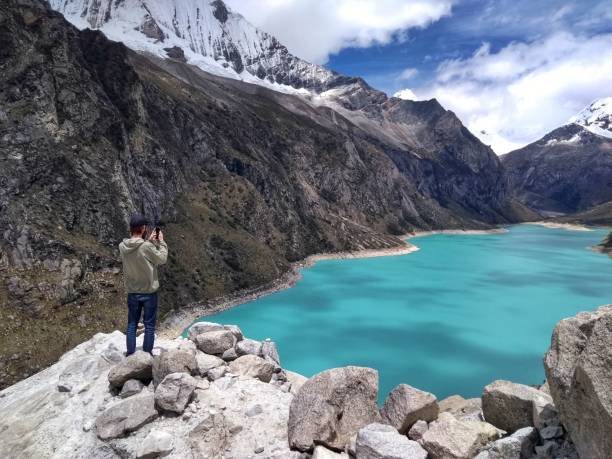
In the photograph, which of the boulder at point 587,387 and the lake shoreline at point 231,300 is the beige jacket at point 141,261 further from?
the lake shoreline at point 231,300

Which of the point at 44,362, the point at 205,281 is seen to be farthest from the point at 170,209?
the point at 44,362

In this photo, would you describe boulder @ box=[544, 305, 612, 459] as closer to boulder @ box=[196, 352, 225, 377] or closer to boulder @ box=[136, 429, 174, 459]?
boulder @ box=[136, 429, 174, 459]

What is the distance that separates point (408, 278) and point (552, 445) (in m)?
101

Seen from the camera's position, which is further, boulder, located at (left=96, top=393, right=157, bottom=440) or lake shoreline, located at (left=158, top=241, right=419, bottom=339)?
lake shoreline, located at (left=158, top=241, right=419, bottom=339)

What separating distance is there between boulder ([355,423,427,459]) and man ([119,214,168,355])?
745 cm

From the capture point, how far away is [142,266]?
14.8 m

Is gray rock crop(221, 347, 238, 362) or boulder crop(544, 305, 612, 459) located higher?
boulder crop(544, 305, 612, 459)

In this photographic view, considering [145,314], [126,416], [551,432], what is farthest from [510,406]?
[145,314]

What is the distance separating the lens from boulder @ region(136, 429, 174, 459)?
38.0ft

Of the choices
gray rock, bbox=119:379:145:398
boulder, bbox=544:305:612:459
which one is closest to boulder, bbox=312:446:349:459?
boulder, bbox=544:305:612:459

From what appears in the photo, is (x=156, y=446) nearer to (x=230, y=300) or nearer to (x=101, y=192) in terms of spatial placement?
(x=101, y=192)

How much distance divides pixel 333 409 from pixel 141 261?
7.50 m

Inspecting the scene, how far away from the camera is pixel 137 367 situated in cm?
1436

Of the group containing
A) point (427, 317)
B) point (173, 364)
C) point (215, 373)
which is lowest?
point (427, 317)
